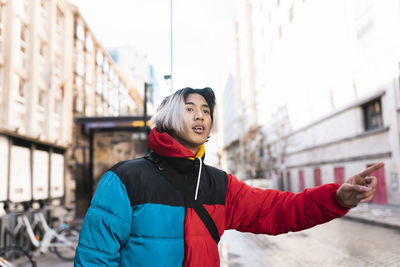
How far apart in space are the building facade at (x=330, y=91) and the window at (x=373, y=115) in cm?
6

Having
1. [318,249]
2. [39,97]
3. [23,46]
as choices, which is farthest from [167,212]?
[39,97]

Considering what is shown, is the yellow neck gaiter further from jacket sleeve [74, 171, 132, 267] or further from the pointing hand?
the pointing hand

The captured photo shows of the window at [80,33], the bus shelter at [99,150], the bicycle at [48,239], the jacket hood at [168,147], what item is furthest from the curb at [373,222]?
the window at [80,33]

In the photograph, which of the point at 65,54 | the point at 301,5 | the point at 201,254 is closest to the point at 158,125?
the point at 201,254

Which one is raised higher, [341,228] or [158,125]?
[158,125]

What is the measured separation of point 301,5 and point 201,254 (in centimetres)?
2957

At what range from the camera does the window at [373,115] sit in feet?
65.4

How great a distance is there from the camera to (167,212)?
1733mm

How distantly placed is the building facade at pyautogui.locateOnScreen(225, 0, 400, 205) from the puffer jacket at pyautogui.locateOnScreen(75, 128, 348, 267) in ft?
58.8

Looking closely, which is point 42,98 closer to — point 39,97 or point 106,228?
point 39,97

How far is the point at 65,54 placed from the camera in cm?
1386

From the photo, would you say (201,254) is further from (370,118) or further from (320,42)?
(320,42)

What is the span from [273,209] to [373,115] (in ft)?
68.8

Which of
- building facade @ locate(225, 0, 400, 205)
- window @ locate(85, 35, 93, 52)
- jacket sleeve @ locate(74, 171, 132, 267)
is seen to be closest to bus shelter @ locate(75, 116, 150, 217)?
window @ locate(85, 35, 93, 52)
